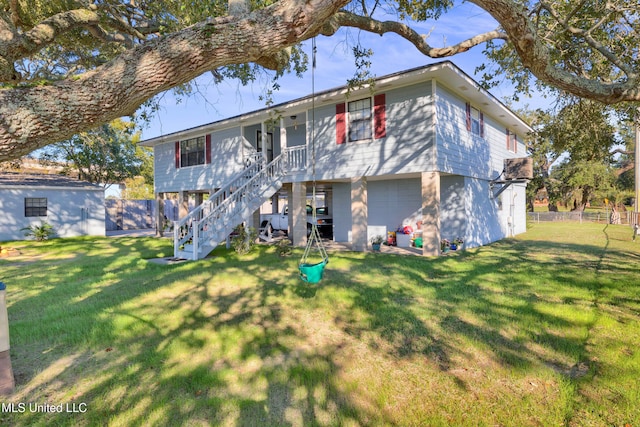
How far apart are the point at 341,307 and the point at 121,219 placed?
82.2ft

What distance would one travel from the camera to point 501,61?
9273 mm

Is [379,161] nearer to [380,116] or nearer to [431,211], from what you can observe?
[380,116]

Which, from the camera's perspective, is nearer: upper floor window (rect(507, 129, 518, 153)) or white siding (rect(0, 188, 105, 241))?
white siding (rect(0, 188, 105, 241))

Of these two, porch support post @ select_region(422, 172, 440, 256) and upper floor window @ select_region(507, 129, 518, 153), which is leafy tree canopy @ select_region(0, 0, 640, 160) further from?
upper floor window @ select_region(507, 129, 518, 153)

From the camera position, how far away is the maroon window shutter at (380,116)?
1118 centimetres

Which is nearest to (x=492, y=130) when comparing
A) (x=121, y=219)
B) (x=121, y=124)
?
(x=121, y=219)

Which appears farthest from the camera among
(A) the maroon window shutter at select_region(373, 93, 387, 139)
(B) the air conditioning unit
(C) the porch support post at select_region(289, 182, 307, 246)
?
(B) the air conditioning unit

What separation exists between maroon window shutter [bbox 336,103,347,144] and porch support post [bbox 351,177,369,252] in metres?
1.60

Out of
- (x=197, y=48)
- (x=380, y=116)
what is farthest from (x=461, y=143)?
(x=197, y=48)

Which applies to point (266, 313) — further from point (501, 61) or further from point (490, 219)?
point (490, 219)

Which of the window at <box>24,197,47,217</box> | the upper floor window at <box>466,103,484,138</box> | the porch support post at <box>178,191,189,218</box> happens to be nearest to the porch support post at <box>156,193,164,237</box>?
the porch support post at <box>178,191,189,218</box>

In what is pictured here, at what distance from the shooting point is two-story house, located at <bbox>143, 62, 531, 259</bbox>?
1048cm

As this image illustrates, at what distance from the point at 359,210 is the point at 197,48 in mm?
9204

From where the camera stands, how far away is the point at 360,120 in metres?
11.8
